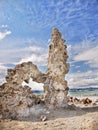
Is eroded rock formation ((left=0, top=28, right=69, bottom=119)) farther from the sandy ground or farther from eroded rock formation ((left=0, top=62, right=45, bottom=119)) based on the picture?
the sandy ground

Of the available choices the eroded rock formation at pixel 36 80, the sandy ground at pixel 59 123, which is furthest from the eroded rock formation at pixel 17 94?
the sandy ground at pixel 59 123

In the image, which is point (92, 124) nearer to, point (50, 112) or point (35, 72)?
point (50, 112)

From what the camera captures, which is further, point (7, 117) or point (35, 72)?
point (35, 72)

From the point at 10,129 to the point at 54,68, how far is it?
13.1ft

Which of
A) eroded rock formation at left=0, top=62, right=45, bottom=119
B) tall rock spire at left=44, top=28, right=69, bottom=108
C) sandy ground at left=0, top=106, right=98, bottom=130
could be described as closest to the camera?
sandy ground at left=0, top=106, right=98, bottom=130

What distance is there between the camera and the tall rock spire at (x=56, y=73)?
15.7 meters

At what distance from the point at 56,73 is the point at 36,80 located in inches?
38.3

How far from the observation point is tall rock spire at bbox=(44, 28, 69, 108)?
15680 millimetres

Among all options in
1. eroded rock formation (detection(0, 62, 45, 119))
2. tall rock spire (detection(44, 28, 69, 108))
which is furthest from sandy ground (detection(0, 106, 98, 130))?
tall rock spire (detection(44, 28, 69, 108))

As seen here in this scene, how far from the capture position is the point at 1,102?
14312 mm

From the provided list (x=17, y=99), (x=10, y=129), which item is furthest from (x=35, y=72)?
(x=10, y=129)

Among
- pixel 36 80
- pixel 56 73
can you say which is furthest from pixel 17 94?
pixel 56 73

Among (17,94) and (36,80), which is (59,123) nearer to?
(17,94)

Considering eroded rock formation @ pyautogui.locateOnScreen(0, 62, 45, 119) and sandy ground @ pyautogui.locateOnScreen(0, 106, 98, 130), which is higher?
eroded rock formation @ pyautogui.locateOnScreen(0, 62, 45, 119)
